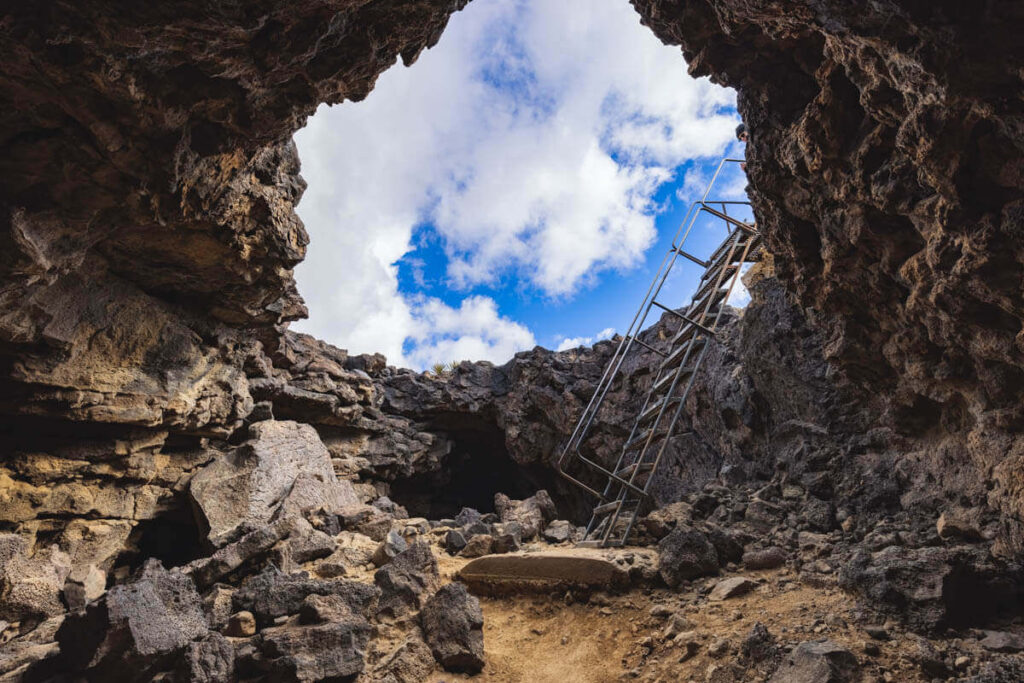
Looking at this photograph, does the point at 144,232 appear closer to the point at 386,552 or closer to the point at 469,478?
the point at 386,552

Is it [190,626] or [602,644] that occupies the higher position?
[602,644]

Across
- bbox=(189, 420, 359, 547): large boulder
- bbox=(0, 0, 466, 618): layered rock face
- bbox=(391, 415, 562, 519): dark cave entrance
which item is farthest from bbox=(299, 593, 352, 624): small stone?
bbox=(391, 415, 562, 519): dark cave entrance

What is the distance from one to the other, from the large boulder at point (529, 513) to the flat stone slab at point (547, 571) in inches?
86.1

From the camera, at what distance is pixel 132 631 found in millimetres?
2896

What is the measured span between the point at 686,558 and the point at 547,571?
121 cm

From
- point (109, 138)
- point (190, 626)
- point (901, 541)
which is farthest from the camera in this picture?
point (901, 541)

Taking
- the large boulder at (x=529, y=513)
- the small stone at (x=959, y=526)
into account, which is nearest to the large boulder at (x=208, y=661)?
the large boulder at (x=529, y=513)

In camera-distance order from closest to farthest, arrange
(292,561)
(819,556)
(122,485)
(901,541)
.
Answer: (901,541) → (819,556) → (292,561) → (122,485)

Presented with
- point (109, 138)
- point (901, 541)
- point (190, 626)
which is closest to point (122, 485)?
point (190, 626)

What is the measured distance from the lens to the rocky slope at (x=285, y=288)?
269 cm

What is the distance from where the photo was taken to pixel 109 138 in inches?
134

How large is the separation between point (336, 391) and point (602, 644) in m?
9.47

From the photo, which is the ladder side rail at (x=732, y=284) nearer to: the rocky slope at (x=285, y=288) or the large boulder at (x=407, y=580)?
the rocky slope at (x=285, y=288)

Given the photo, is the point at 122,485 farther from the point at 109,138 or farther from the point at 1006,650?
the point at 1006,650
